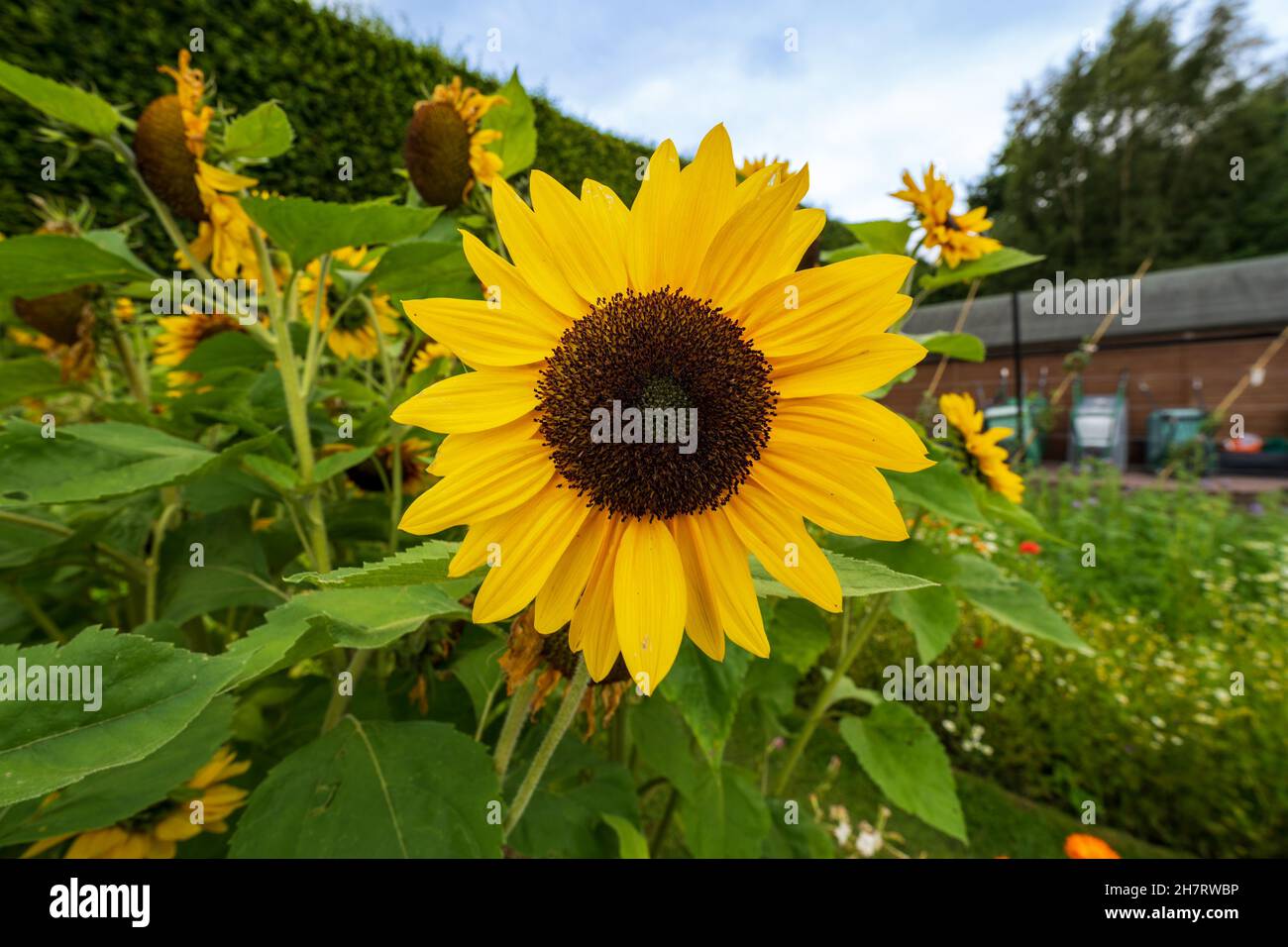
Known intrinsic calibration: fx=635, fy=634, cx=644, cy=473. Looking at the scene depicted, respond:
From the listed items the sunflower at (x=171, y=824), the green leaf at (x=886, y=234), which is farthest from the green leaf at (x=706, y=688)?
the sunflower at (x=171, y=824)

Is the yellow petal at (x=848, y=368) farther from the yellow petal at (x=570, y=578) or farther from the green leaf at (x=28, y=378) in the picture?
the green leaf at (x=28, y=378)

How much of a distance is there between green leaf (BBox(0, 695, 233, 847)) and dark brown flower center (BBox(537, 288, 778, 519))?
523 millimetres

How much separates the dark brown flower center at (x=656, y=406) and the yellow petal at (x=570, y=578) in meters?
0.03

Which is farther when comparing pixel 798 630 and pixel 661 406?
pixel 798 630

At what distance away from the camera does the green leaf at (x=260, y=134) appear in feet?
2.82

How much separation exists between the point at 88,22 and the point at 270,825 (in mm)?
5135

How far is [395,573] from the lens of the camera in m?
0.45

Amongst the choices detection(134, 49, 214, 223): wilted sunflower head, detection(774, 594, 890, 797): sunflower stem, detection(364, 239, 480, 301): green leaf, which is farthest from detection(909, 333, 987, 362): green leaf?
detection(134, 49, 214, 223): wilted sunflower head

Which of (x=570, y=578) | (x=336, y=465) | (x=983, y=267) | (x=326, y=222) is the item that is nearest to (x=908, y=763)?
(x=983, y=267)

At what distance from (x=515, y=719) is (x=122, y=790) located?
42 centimetres

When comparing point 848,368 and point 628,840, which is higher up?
point 848,368

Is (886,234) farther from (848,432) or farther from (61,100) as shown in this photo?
(61,100)

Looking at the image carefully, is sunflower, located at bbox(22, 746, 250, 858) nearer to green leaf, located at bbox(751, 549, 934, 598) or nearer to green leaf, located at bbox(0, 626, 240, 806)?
green leaf, located at bbox(0, 626, 240, 806)
